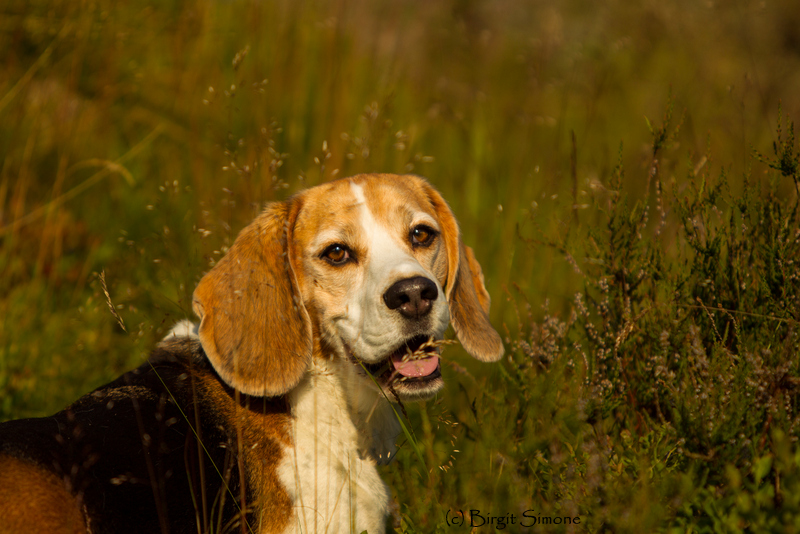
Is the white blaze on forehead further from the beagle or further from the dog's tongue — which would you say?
the dog's tongue

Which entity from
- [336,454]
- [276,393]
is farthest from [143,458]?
[336,454]

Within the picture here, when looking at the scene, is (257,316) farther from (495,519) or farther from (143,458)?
(495,519)

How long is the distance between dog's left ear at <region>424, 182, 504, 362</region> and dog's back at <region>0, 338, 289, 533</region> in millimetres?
888

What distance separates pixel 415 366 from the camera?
2.51 meters

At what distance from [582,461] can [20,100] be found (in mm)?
4243

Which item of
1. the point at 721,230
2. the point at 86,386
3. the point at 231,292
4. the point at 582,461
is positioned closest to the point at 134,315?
the point at 86,386

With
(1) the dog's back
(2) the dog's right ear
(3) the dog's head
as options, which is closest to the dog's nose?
(3) the dog's head

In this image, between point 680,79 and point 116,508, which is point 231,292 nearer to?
point 116,508

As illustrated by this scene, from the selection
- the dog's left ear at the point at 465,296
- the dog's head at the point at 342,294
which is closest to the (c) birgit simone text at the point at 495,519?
the dog's head at the point at 342,294

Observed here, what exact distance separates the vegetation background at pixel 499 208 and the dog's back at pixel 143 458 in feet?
1.71

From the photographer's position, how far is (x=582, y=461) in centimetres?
232

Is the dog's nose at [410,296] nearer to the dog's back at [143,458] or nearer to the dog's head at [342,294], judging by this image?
the dog's head at [342,294]

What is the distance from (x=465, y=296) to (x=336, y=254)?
67 centimetres

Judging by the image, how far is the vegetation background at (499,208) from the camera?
2279mm
